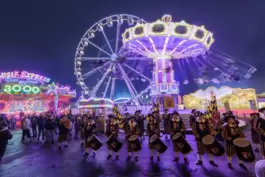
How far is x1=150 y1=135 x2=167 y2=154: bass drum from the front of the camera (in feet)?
21.4

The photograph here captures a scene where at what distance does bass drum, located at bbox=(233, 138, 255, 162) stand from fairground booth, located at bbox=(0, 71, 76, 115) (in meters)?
27.9

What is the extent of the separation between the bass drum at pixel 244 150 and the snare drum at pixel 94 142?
474 centimetres

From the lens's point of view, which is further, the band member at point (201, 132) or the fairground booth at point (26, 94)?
the fairground booth at point (26, 94)

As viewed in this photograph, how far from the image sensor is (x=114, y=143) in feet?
22.8

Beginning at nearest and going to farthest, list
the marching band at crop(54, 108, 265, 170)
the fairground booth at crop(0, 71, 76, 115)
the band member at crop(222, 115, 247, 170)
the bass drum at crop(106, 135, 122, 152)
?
the marching band at crop(54, 108, 265, 170), the band member at crop(222, 115, 247, 170), the bass drum at crop(106, 135, 122, 152), the fairground booth at crop(0, 71, 76, 115)

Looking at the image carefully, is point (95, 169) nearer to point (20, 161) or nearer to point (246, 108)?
point (20, 161)

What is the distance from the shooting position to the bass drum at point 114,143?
6.89 meters

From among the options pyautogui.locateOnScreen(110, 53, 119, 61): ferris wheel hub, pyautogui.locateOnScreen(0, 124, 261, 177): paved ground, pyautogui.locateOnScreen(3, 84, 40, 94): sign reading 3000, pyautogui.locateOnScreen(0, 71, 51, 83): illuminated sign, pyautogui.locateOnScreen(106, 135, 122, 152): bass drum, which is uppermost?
pyautogui.locateOnScreen(110, 53, 119, 61): ferris wheel hub

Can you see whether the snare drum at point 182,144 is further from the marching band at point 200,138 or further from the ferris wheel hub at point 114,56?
the ferris wheel hub at point 114,56

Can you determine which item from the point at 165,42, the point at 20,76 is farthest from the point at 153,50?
the point at 20,76

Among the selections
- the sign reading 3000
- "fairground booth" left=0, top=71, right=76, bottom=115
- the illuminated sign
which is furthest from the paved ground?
the illuminated sign

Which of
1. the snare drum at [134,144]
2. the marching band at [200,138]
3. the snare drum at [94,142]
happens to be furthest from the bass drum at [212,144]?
the snare drum at [94,142]

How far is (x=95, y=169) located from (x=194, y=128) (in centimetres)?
357

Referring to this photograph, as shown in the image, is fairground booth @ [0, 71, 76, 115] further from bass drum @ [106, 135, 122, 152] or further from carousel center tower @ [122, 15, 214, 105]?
bass drum @ [106, 135, 122, 152]
